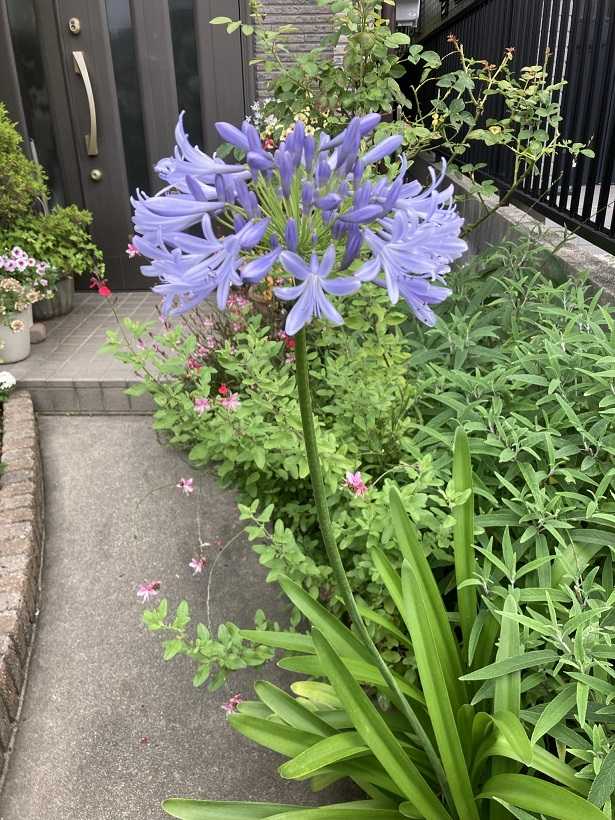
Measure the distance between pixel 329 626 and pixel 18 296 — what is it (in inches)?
118

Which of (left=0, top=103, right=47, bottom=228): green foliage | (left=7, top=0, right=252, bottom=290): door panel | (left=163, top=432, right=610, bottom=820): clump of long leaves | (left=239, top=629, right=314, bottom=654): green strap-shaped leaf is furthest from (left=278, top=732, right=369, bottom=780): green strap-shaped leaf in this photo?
(left=7, top=0, right=252, bottom=290): door panel

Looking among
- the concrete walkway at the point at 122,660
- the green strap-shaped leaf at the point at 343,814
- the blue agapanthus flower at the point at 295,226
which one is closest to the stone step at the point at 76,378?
the concrete walkway at the point at 122,660

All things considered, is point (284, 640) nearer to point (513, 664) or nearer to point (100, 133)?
point (513, 664)

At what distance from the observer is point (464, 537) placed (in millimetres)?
1597

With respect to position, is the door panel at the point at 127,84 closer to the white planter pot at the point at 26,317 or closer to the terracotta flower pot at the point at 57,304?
the terracotta flower pot at the point at 57,304

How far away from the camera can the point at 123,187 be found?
489 cm

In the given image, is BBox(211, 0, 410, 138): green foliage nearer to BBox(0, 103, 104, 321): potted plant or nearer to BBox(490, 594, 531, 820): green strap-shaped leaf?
BBox(0, 103, 104, 321): potted plant

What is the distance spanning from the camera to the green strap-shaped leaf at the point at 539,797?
113cm

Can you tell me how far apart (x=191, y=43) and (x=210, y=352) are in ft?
9.09

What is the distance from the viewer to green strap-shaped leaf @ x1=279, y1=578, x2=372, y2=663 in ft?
4.85

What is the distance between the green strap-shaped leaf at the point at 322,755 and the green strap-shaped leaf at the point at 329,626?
0.55 feet

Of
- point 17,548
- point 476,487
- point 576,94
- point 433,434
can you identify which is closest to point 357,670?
point 476,487

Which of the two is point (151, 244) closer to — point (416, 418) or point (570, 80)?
point (416, 418)

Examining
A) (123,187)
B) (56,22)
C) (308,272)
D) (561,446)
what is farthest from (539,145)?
→ (56,22)
